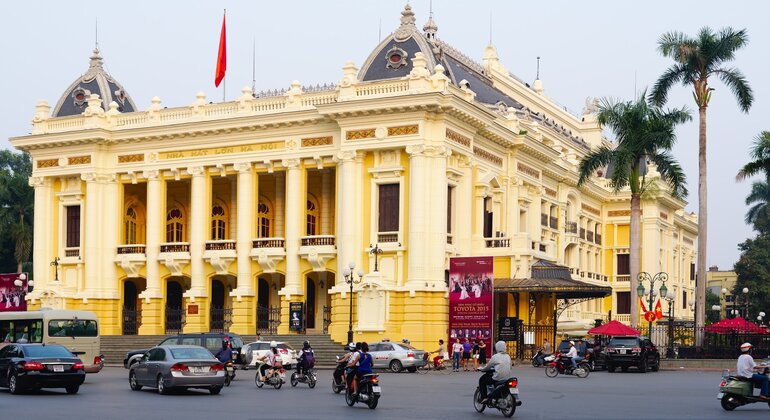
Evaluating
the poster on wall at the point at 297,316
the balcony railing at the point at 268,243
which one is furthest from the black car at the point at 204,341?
the balcony railing at the point at 268,243

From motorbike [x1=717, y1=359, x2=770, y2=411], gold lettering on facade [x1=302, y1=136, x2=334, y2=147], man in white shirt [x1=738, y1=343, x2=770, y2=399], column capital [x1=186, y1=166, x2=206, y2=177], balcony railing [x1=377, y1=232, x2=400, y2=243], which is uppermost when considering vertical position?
gold lettering on facade [x1=302, y1=136, x2=334, y2=147]

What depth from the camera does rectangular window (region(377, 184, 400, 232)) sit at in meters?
53.2

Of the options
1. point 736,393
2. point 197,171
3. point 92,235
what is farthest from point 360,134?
point 736,393

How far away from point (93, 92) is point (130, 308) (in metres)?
12.0

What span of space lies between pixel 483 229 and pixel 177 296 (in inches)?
700

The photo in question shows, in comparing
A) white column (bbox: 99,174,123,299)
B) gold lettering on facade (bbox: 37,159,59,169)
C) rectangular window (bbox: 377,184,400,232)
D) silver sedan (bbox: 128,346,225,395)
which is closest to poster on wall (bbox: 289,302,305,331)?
rectangular window (bbox: 377,184,400,232)

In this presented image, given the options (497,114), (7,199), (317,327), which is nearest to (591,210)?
(497,114)

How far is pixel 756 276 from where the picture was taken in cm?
9862

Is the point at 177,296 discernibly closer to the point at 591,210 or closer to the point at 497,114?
the point at 497,114

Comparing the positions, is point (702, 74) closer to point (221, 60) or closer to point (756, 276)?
point (221, 60)

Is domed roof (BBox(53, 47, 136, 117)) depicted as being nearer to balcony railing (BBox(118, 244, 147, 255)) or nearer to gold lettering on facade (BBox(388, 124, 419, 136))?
balcony railing (BBox(118, 244, 147, 255))

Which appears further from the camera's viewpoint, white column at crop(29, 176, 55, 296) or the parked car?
white column at crop(29, 176, 55, 296)

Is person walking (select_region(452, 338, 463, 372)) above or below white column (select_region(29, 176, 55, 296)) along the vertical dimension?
below

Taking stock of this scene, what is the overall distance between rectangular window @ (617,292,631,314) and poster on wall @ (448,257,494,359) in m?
33.8
